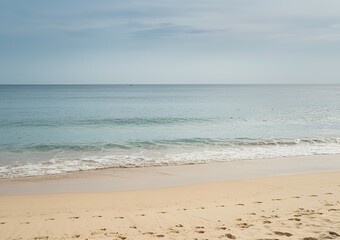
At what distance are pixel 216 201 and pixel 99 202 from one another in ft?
10.7

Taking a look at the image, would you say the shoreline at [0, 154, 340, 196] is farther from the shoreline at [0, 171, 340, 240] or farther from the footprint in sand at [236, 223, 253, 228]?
the footprint in sand at [236, 223, 253, 228]

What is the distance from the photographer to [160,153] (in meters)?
19.5

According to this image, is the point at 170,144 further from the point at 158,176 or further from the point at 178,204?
the point at 178,204

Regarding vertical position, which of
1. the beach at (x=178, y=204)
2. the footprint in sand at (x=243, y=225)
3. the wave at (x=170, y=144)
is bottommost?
the wave at (x=170, y=144)

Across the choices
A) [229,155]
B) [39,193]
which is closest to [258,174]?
[229,155]

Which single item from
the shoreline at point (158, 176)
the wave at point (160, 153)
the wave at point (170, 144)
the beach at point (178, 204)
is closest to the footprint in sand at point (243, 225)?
the beach at point (178, 204)

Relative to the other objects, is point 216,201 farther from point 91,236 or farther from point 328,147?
point 328,147

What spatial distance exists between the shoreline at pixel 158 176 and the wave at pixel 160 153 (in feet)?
3.06

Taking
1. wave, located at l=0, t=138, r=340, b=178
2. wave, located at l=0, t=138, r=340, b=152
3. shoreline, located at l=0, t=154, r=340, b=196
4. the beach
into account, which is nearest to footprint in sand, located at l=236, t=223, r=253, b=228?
the beach

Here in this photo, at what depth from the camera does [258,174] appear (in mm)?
14344

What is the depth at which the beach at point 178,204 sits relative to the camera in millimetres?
7136

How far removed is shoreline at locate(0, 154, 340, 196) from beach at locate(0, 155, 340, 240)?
36 mm

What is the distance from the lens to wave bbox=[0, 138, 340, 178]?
51.4 feet

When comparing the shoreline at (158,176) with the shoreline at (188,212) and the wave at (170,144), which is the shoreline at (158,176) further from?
the wave at (170,144)
